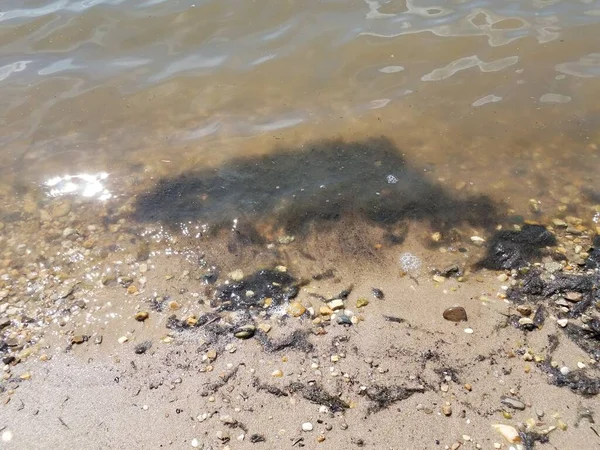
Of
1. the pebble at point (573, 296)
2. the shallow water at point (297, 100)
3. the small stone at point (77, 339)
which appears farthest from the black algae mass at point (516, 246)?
the small stone at point (77, 339)

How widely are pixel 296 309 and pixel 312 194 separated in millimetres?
1637

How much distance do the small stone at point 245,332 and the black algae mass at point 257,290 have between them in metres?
0.27

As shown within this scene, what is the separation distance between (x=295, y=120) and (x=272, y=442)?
14.1 ft

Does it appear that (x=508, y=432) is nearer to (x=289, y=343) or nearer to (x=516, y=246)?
(x=289, y=343)

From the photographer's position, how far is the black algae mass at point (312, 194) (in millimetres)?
5195

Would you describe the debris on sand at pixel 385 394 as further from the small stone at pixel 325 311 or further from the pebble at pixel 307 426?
the small stone at pixel 325 311

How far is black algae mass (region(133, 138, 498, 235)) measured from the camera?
520cm

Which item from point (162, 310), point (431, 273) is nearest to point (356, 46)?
point (431, 273)

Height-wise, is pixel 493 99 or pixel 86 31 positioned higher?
pixel 86 31

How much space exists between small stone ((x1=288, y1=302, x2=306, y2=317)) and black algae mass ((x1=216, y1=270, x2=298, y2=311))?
0.10 m

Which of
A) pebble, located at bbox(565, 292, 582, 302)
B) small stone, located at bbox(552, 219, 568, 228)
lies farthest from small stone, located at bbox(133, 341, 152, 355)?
Answer: small stone, located at bbox(552, 219, 568, 228)

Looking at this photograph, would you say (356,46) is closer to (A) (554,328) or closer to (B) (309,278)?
(B) (309,278)

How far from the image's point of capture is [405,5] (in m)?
8.22

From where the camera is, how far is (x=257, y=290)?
14.6 feet
